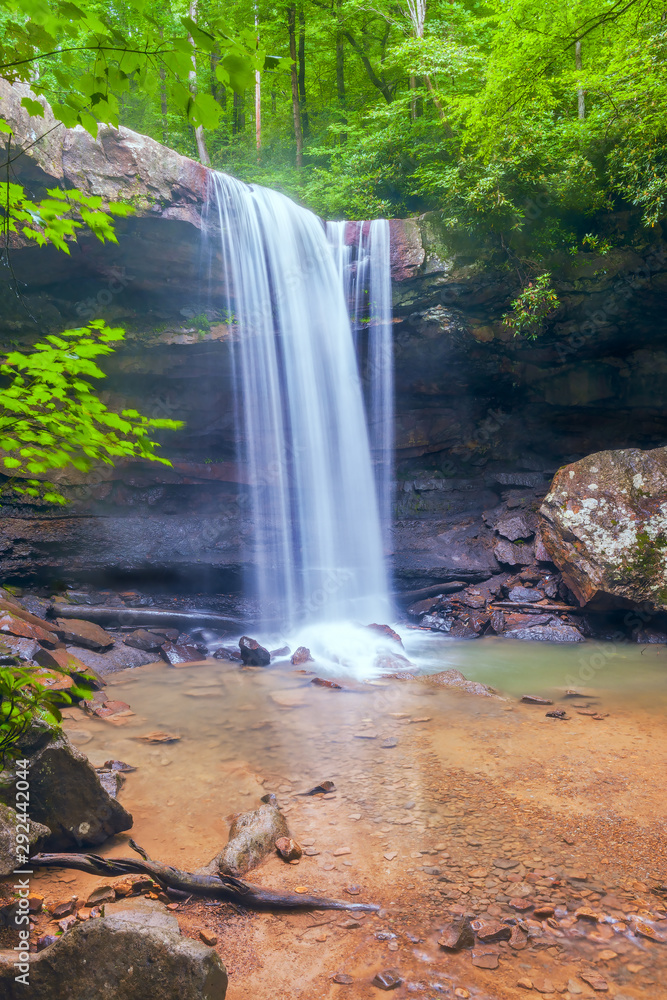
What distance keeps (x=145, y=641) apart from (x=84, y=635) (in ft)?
3.20

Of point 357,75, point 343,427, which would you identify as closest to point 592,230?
point 343,427

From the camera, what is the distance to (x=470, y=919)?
238 centimetres

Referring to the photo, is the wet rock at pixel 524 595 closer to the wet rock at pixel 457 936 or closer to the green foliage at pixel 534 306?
the green foliage at pixel 534 306

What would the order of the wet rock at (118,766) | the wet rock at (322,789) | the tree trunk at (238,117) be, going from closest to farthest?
the wet rock at (322,789) → the wet rock at (118,766) → the tree trunk at (238,117)

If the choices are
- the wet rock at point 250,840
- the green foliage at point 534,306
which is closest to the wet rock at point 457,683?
the wet rock at point 250,840

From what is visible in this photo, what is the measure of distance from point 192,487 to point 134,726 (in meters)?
6.88

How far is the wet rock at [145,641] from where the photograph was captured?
8102mm

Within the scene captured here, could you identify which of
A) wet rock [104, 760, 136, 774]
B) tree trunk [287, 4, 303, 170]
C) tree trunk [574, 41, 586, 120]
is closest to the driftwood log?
wet rock [104, 760, 136, 774]

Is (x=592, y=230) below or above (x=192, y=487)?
above

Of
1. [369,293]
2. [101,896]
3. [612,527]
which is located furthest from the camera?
[369,293]

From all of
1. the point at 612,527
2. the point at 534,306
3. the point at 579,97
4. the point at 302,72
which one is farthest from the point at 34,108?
the point at 302,72

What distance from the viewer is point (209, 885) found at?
8.13 ft

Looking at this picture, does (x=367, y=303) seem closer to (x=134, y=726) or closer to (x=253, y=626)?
(x=253, y=626)

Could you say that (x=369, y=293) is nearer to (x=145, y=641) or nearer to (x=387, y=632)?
(x=387, y=632)
